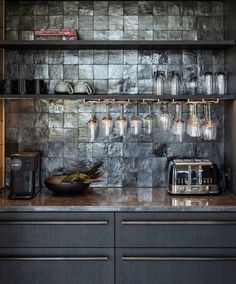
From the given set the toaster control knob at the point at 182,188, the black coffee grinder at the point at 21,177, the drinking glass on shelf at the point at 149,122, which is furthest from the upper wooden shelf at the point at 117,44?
the toaster control knob at the point at 182,188

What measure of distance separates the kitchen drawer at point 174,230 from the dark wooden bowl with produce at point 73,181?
0.46 meters

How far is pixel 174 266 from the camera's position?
2.76 meters

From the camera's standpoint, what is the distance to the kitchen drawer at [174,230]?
9.01 ft

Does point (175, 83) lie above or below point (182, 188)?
above

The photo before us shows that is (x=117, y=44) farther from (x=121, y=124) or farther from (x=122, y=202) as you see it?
(x=122, y=202)

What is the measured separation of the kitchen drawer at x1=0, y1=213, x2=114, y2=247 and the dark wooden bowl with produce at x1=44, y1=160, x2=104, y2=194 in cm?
33

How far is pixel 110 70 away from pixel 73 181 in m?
0.95

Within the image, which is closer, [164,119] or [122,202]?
[122,202]

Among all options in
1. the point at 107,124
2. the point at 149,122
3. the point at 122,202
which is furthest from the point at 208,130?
the point at 122,202

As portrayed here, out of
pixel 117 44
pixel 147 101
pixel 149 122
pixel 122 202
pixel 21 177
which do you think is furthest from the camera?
pixel 147 101

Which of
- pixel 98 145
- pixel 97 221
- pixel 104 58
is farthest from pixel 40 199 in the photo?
pixel 104 58

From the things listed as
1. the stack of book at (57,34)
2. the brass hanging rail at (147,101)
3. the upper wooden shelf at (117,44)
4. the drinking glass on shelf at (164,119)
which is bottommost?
the drinking glass on shelf at (164,119)

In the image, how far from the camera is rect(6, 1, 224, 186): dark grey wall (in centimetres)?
343

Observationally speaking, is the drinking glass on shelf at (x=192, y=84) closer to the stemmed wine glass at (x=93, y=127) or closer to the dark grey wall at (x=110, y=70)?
the dark grey wall at (x=110, y=70)
